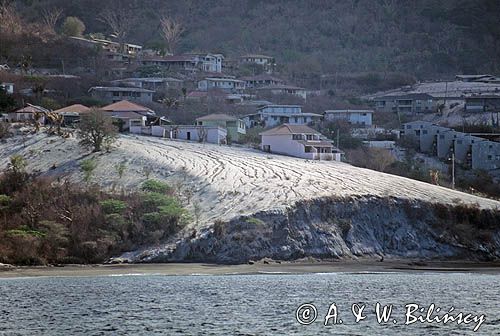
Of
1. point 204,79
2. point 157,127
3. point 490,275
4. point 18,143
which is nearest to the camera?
point 490,275

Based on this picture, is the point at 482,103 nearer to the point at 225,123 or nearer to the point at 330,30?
the point at 225,123

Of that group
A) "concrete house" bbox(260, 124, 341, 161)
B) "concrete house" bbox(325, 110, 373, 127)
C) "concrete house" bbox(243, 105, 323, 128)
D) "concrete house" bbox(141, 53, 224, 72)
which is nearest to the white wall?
"concrete house" bbox(260, 124, 341, 161)

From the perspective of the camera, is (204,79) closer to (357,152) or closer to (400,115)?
(400,115)

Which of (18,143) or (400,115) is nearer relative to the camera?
(18,143)

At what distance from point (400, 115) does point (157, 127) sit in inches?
1402

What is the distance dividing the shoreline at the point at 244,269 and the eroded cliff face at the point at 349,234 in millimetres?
1108

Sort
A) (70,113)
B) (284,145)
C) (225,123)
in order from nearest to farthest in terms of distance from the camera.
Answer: (284,145)
(70,113)
(225,123)

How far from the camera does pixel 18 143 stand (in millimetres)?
74250

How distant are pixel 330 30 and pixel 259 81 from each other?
3599 centimetres

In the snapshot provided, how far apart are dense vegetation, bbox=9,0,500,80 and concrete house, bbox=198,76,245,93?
15.4m

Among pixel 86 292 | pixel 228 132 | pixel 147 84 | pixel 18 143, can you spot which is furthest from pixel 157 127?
pixel 86 292

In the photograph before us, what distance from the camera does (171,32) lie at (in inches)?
5448

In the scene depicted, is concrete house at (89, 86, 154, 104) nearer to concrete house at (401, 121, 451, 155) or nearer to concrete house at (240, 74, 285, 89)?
concrete house at (240, 74, 285, 89)

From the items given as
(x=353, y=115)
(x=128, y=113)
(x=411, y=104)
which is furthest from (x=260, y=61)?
(x=128, y=113)
